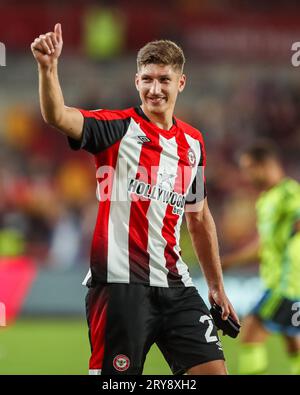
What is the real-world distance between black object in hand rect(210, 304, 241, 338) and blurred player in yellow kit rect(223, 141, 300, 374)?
2.38 metres

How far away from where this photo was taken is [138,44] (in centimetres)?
1633

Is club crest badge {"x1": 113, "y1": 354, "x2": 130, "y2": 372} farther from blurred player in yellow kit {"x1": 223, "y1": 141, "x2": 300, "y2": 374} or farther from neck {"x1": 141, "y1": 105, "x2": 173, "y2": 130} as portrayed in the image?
blurred player in yellow kit {"x1": 223, "y1": 141, "x2": 300, "y2": 374}

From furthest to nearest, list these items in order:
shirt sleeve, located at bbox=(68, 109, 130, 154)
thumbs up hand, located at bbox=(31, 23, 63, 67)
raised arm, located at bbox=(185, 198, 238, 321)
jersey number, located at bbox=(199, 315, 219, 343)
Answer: raised arm, located at bbox=(185, 198, 238, 321) → jersey number, located at bbox=(199, 315, 219, 343) → shirt sleeve, located at bbox=(68, 109, 130, 154) → thumbs up hand, located at bbox=(31, 23, 63, 67)

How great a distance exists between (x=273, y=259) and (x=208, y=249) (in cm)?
286

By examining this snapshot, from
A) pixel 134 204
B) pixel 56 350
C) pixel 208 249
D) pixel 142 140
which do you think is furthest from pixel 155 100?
pixel 56 350

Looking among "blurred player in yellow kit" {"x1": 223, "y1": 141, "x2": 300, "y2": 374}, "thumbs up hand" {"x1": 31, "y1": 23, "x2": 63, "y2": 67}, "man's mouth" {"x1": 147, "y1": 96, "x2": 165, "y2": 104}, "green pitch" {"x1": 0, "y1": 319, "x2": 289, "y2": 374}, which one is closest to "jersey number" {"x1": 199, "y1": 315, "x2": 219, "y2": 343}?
"man's mouth" {"x1": 147, "y1": 96, "x2": 165, "y2": 104}

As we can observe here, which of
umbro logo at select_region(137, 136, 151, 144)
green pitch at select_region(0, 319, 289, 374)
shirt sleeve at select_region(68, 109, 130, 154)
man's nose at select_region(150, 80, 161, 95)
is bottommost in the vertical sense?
green pitch at select_region(0, 319, 289, 374)

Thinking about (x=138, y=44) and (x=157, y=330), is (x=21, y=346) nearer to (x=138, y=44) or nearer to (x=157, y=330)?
(x=157, y=330)

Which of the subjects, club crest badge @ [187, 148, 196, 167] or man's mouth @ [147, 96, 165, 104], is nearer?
man's mouth @ [147, 96, 165, 104]

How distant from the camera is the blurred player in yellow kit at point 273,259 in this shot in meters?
7.32

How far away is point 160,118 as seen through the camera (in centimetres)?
456

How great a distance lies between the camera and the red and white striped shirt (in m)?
4.39

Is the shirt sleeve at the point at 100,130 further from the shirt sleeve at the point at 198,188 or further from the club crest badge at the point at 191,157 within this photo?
the shirt sleeve at the point at 198,188

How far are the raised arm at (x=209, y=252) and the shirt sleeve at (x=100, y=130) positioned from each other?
69cm
